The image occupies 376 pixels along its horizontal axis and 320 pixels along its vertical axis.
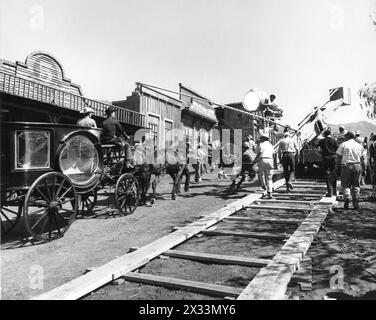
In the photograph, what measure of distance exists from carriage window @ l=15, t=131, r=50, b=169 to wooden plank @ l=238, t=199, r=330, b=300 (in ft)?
13.4

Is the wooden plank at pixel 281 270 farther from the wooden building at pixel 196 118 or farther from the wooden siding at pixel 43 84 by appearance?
the wooden building at pixel 196 118

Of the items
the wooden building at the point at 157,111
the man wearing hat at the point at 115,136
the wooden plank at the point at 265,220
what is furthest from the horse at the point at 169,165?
the wooden building at the point at 157,111

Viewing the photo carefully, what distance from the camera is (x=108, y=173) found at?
776 centimetres

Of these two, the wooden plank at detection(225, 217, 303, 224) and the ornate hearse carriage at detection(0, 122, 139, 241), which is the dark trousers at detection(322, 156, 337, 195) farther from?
the ornate hearse carriage at detection(0, 122, 139, 241)

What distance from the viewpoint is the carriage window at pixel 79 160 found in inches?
241

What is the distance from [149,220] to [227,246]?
262 centimetres

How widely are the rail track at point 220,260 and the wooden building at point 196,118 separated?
18703 millimetres

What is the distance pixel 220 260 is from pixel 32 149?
363cm

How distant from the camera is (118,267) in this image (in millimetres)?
4047

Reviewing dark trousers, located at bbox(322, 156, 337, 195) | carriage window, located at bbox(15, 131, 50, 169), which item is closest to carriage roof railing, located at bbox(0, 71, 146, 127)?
carriage window, located at bbox(15, 131, 50, 169)

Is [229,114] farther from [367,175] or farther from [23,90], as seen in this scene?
[23,90]

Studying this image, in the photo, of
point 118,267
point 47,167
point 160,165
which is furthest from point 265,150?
point 118,267

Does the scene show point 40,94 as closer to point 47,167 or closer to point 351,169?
point 47,167
